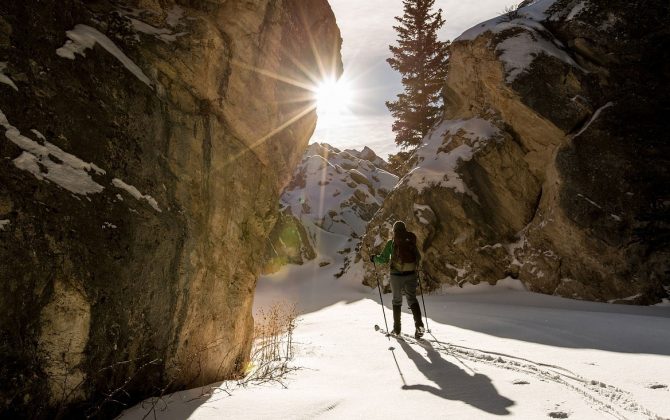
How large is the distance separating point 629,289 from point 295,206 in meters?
29.3

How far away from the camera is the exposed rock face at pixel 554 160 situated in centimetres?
1129

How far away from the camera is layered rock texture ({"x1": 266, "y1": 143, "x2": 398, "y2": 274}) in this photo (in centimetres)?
3033

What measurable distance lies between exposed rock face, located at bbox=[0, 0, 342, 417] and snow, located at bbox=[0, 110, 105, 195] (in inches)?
0.5

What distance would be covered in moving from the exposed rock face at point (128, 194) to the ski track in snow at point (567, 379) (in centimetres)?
366

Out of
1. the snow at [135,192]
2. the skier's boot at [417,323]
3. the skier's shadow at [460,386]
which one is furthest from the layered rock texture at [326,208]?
the snow at [135,192]

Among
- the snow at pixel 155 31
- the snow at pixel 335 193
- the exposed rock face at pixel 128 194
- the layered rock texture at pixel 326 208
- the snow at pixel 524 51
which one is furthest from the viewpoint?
the snow at pixel 335 193

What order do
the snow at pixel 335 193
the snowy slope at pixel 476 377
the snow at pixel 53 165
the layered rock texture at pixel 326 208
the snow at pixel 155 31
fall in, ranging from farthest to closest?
the snow at pixel 335 193 → the layered rock texture at pixel 326 208 → the snow at pixel 155 31 → the snow at pixel 53 165 → the snowy slope at pixel 476 377

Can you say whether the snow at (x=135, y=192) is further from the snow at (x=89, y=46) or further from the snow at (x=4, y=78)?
the snow at (x=89, y=46)

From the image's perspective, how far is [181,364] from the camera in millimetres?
4672

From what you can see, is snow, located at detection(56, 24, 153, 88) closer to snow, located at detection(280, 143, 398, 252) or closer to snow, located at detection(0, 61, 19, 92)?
snow, located at detection(0, 61, 19, 92)

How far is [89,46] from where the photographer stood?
4.78 metres

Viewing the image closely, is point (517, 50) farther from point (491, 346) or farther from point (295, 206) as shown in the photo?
point (295, 206)

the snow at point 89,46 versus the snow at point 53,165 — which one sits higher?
the snow at point 89,46

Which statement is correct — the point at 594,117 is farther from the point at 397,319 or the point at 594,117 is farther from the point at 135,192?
the point at 135,192
